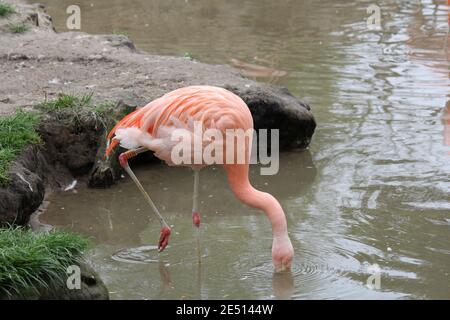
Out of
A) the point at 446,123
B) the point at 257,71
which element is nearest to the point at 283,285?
the point at 446,123

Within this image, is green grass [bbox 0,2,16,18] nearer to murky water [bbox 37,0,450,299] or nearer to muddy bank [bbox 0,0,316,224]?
muddy bank [bbox 0,0,316,224]

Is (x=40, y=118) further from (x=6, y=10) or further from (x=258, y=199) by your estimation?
(x=6, y=10)

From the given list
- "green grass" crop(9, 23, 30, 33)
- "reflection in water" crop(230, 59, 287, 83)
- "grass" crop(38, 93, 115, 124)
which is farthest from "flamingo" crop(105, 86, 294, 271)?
"reflection in water" crop(230, 59, 287, 83)

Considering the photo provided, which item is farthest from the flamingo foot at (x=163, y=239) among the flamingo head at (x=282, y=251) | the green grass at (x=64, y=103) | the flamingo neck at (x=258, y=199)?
the green grass at (x=64, y=103)

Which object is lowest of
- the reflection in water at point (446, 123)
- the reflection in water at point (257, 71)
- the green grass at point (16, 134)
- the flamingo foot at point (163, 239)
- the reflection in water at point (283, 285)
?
the reflection in water at point (283, 285)

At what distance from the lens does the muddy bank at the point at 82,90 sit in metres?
6.04

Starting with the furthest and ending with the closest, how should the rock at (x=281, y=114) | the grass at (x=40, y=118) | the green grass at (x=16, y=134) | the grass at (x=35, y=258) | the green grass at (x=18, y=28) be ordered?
the green grass at (x=18, y=28)
the rock at (x=281, y=114)
the grass at (x=40, y=118)
the green grass at (x=16, y=134)
the grass at (x=35, y=258)

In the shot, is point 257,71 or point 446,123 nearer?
point 446,123

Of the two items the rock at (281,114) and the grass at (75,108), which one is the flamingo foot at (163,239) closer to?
the grass at (75,108)

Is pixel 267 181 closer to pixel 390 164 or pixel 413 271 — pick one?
pixel 390 164

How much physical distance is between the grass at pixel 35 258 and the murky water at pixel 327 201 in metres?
0.48

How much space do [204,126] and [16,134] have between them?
1.53m

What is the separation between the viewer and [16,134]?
19.4 ft
